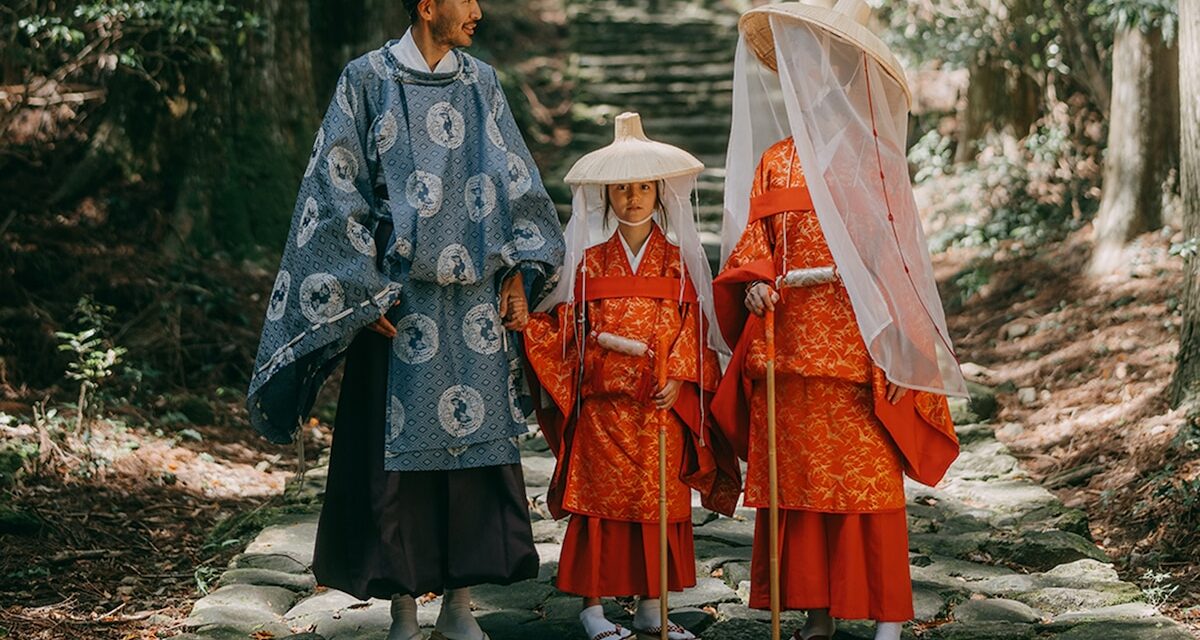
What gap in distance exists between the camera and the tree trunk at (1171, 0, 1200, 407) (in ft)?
17.9

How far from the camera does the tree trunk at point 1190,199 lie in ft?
17.9

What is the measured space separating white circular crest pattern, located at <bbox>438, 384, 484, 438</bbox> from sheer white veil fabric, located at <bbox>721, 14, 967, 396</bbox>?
3.46ft

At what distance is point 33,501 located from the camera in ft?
17.0

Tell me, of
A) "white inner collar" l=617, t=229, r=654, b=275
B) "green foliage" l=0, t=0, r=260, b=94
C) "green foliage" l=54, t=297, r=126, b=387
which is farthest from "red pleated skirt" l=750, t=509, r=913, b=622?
"green foliage" l=0, t=0, r=260, b=94

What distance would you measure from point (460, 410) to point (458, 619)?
2.01 ft

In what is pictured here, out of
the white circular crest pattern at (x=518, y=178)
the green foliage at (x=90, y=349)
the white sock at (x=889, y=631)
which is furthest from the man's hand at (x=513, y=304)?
the green foliage at (x=90, y=349)

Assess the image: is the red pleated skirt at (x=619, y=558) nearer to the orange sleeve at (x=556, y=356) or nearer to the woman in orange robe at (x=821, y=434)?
the woman in orange robe at (x=821, y=434)

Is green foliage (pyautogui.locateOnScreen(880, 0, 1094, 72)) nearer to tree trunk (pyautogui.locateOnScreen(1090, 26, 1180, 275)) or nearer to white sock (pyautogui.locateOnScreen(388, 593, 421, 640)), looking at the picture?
tree trunk (pyautogui.locateOnScreen(1090, 26, 1180, 275))

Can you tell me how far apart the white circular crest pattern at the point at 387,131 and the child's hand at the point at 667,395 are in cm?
102

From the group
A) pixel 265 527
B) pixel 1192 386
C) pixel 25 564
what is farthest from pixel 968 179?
pixel 25 564

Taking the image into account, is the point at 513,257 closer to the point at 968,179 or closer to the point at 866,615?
the point at 866,615

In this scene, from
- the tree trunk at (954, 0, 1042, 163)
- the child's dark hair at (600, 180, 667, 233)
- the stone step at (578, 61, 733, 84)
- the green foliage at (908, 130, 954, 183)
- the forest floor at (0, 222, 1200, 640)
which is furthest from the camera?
the stone step at (578, 61, 733, 84)

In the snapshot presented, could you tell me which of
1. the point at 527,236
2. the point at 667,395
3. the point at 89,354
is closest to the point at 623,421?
the point at 667,395

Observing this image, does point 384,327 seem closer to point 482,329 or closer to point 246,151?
point 482,329
